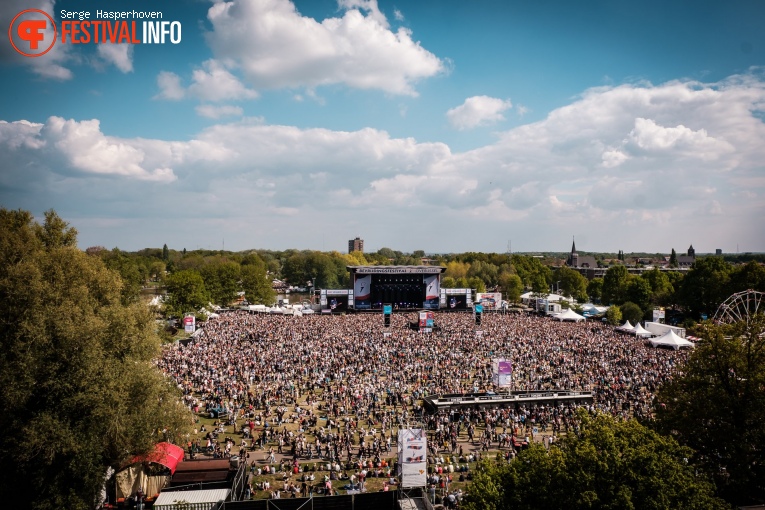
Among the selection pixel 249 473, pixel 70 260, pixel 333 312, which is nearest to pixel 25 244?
pixel 70 260

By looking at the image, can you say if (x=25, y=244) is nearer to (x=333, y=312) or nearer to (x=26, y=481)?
(x=26, y=481)

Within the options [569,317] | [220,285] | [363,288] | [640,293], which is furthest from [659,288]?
[220,285]

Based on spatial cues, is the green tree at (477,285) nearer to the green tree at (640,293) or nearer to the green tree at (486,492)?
the green tree at (640,293)

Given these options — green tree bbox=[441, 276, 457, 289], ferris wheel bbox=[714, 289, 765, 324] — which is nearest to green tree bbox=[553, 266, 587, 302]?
green tree bbox=[441, 276, 457, 289]

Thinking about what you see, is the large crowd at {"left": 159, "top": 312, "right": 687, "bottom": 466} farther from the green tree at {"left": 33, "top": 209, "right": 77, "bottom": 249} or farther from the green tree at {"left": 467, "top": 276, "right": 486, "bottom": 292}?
the green tree at {"left": 467, "top": 276, "right": 486, "bottom": 292}

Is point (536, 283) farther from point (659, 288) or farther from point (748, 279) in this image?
point (748, 279)

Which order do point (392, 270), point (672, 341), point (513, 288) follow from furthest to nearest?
point (513, 288)
point (392, 270)
point (672, 341)

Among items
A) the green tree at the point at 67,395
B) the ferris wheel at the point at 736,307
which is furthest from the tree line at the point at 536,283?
the green tree at the point at 67,395

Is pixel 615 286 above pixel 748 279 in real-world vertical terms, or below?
below
